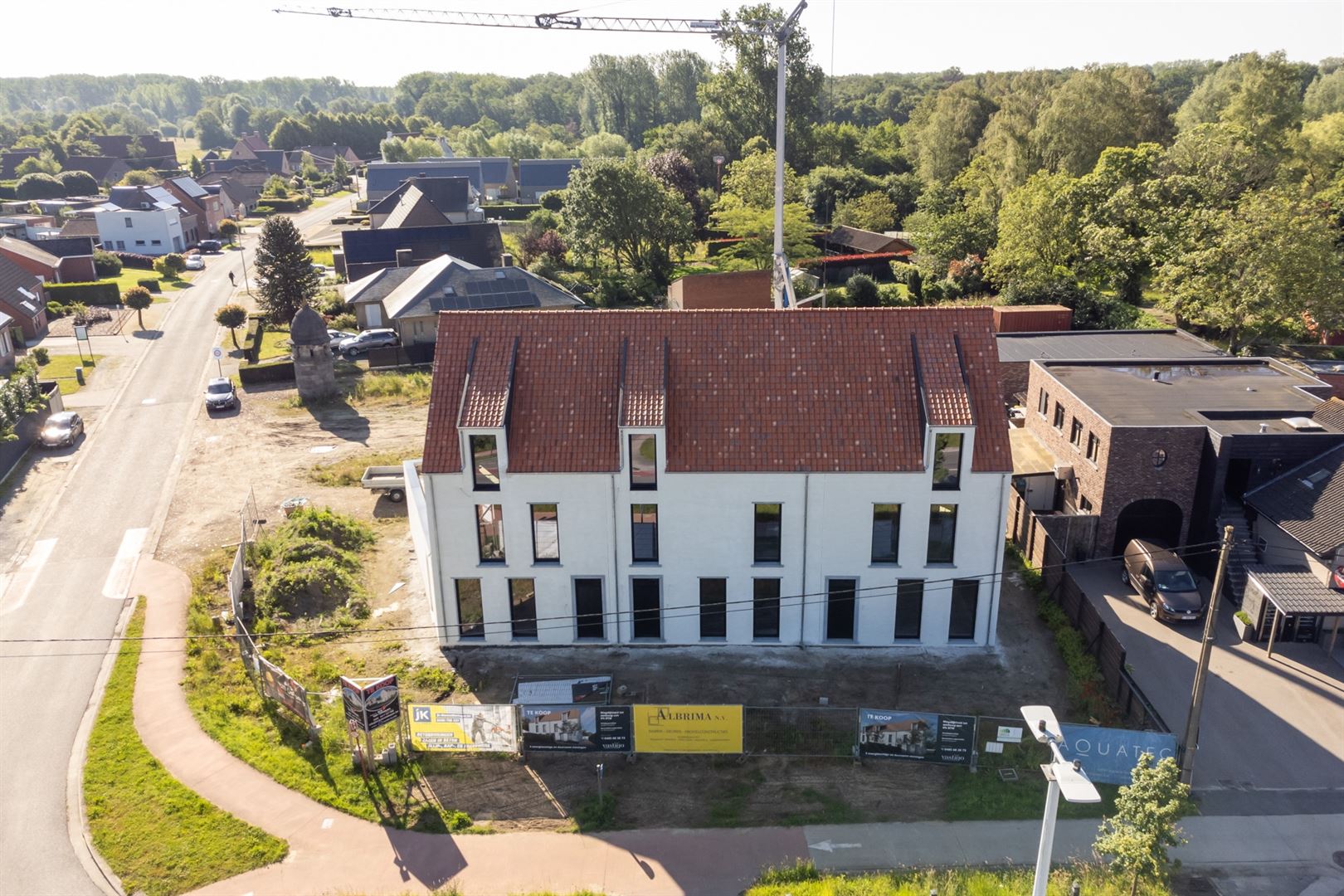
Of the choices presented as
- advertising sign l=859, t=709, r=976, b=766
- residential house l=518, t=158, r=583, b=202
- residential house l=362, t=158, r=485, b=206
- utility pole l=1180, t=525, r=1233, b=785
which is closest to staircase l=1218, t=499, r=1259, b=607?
utility pole l=1180, t=525, r=1233, b=785

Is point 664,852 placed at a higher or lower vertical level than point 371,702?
lower

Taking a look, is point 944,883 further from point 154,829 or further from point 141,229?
point 141,229

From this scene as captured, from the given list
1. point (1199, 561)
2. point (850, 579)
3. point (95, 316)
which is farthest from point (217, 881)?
point (95, 316)

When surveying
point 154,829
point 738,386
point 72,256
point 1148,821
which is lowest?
point 154,829

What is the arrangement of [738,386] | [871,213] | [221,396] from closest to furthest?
1. [738,386]
2. [221,396]
3. [871,213]

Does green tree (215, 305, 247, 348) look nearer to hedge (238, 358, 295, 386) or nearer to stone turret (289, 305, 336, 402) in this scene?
hedge (238, 358, 295, 386)

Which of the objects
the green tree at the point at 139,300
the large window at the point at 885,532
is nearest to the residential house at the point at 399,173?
the green tree at the point at 139,300

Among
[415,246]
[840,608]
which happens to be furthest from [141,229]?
[840,608]

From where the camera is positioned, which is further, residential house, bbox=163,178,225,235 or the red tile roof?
residential house, bbox=163,178,225,235
